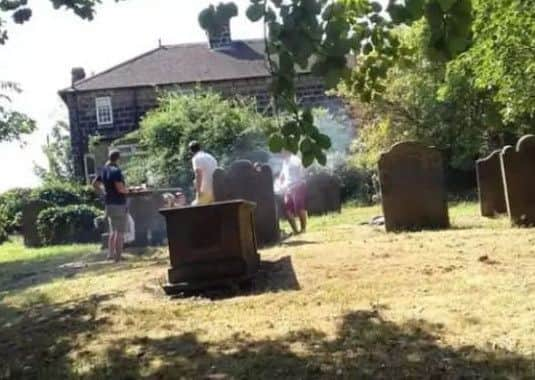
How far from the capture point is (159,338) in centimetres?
624

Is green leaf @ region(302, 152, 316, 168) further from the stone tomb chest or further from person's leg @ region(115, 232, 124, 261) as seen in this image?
person's leg @ region(115, 232, 124, 261)

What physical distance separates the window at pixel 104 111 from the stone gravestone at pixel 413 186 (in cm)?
2712

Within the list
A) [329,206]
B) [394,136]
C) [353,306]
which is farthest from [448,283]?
[394,136]

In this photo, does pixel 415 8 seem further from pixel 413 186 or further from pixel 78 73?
pixel 78 73

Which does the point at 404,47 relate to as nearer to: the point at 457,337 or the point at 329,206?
the point at 457,337

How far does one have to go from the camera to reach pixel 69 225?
2058 cm

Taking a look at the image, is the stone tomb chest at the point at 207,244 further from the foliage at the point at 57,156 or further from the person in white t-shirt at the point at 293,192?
the foliage at the point at 57,156

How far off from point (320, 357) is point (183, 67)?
33884mm

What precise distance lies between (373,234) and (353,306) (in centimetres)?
538

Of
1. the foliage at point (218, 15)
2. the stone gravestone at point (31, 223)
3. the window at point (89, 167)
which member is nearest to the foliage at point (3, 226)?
the stone gravestone at point (31, 223)

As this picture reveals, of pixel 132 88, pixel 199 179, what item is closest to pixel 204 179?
pixel 199 179

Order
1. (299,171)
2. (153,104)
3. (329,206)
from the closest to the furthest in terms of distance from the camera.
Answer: (299,171)
(329,206)
(153,104)

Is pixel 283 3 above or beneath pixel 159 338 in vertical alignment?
above

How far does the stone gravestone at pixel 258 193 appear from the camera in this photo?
12258 millimetres
